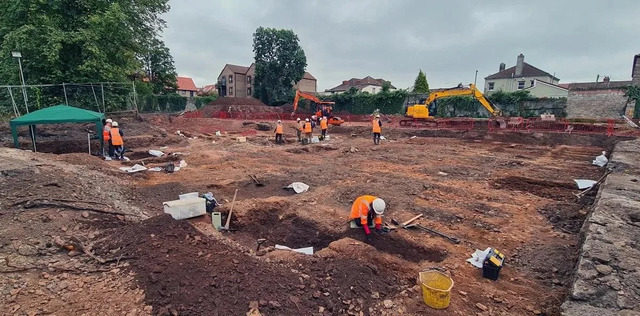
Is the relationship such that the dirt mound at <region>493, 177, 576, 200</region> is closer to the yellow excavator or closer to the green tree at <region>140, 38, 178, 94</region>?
the yellow excavator

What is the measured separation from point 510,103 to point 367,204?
28.6 metres

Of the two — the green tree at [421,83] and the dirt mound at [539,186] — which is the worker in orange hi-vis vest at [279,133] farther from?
the green tree at [421,83]

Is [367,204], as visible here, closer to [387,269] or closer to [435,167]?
[387,269]

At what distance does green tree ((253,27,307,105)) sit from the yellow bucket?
4102 centimetres

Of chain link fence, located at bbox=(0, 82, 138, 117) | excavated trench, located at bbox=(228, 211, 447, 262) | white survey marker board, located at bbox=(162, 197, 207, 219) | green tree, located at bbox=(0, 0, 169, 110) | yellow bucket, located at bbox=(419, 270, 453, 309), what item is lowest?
excavated trench, located at bbox=(228, 211, 447, 262)

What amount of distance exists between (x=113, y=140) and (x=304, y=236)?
9.58 metres

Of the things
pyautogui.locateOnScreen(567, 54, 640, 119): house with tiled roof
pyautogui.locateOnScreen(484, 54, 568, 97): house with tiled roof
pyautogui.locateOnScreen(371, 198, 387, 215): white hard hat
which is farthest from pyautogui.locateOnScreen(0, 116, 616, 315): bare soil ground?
pyautogui.locateOnScreen(484, 54, 568, 97): house with tiled roof

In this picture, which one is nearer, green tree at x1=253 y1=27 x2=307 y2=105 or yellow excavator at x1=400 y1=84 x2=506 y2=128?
yellow excavator at x1=400 y1=84 x2=506 y2=128

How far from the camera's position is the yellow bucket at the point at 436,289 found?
3693 millimetres

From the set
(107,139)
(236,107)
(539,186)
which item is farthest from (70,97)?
(539,186)

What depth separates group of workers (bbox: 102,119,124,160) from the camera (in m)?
11.8

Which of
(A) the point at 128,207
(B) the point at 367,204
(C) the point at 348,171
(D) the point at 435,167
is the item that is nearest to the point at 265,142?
(C) the point at 348,171

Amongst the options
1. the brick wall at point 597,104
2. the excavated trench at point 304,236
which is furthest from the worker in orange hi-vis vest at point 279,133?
the brick wall at point 597,104

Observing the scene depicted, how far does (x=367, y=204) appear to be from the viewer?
540 centimetres
